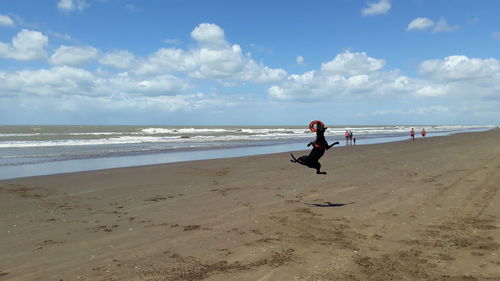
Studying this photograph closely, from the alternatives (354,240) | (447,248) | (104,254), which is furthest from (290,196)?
(104,254)

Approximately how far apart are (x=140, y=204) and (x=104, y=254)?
15.5 feet

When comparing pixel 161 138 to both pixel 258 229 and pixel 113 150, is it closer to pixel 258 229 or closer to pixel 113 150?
pixel 113 150

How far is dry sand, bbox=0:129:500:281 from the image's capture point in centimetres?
617

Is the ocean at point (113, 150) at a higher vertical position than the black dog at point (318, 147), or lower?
lower

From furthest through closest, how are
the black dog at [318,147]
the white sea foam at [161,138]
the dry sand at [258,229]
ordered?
the white sea foam at [161,138] < the black dog at [318,147] < the dry sand at [258,229]

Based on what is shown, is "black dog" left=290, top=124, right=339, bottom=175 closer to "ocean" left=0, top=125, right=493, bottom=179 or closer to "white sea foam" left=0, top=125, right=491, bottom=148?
"ocean" left=0, top=125, right=493, bottom=179

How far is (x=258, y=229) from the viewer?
27.9 feet

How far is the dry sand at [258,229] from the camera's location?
20.2ft

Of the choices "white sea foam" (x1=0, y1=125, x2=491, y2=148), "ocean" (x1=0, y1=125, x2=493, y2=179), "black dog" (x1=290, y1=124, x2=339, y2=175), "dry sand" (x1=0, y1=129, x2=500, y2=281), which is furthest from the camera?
"white sea foam" (x1=0, y1=125, x2=491, y2=148)

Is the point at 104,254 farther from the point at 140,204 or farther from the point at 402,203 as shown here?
the point at 402,203

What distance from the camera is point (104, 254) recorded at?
7.12 m

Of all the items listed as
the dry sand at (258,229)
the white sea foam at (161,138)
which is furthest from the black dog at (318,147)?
the white sea foam at (161,138)

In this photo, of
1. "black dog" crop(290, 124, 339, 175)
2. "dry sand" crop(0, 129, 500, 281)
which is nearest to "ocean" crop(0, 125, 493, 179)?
"dry sand" crop(0, 129, 500, 281)

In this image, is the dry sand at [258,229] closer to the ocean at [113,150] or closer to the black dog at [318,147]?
the black dog at [318,147]
